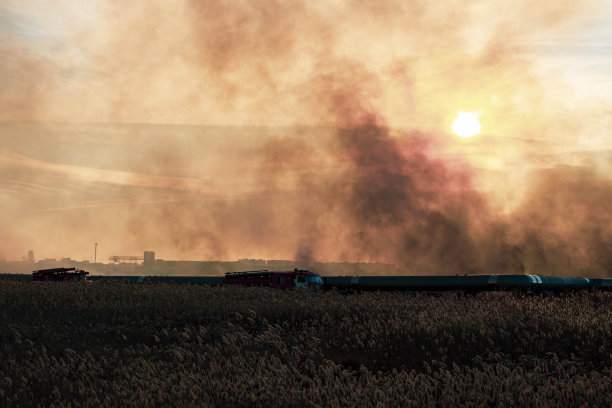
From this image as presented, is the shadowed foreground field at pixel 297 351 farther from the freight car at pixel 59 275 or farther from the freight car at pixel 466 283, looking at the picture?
the freight car at pixel 59 275

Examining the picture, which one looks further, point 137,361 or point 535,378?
point 137,361

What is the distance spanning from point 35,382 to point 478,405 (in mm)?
8766

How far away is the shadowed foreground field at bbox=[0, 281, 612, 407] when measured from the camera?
936cm

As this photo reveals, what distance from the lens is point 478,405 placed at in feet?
27.0

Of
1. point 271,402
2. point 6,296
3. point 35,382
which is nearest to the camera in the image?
point 271,402

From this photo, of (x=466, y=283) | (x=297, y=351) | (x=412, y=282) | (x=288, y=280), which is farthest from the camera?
(x=412, y=282)

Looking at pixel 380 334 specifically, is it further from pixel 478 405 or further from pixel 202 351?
pixel 478 405

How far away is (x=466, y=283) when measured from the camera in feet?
138

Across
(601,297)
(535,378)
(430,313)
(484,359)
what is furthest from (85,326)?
(601,297)

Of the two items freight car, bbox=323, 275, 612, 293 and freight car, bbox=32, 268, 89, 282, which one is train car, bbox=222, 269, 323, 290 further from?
freight car, bbox=32, 268, 89, 282

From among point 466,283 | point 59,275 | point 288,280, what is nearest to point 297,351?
point 288,280

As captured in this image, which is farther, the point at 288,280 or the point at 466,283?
the point at 466,283

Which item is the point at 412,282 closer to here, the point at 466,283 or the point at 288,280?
the point at 466,283

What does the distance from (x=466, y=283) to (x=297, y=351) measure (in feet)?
98.5
